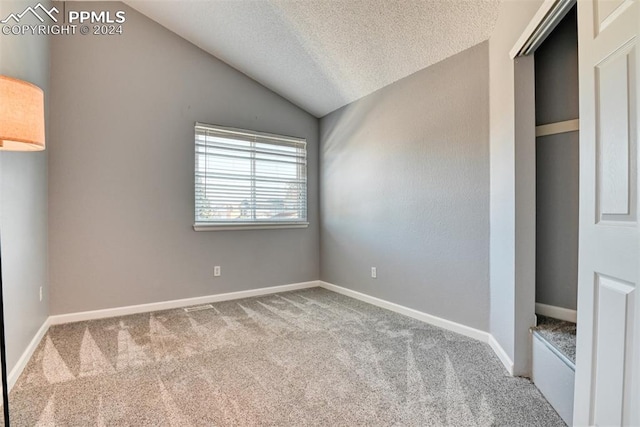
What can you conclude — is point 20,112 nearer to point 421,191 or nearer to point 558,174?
point 421,191

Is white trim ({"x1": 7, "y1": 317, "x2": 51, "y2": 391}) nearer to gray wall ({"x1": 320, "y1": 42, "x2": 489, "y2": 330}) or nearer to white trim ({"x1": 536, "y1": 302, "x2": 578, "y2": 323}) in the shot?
gray wall ({"x1": 320, "y1": 42, "x2": 489, "y2": 330})

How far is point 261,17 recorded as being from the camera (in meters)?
2.95

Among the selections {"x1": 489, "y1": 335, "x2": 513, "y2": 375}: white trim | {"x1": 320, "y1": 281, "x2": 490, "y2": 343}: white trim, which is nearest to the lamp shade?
{"x1": 489, "y1": 335, "x2": 513, "y2": 375}: white trim

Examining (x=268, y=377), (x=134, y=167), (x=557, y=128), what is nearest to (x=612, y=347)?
(x=557, y=128)

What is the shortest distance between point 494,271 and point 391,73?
6.69 ft

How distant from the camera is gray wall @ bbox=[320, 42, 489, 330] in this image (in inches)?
101

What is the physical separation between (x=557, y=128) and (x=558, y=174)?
30cm

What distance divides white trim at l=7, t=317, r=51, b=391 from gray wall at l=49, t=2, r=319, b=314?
12.3 inches

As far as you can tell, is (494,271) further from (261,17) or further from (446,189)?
(261,17)

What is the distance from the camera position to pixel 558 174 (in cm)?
210

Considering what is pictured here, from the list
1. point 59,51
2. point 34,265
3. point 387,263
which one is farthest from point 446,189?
point 59,51

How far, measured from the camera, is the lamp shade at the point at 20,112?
126cm

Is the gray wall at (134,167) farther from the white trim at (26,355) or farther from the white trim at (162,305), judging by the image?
the white trim at (26,355)

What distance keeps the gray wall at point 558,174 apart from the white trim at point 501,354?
1.41 ft
